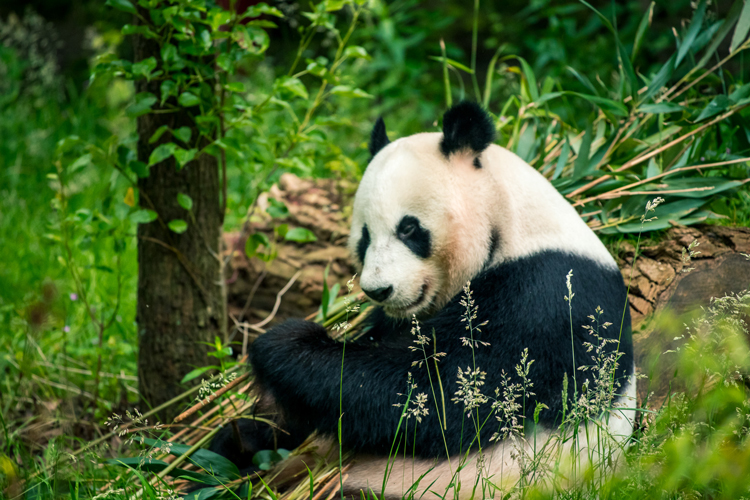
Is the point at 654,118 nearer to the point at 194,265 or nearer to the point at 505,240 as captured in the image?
the point at 505,240

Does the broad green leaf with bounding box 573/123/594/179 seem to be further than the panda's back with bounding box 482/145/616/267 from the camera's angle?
Yes

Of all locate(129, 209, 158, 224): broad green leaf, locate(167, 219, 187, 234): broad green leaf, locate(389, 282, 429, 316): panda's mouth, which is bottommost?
locate(389, 282, 429, 316): panda's mouth

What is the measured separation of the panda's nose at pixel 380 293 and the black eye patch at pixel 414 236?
0.56 ft

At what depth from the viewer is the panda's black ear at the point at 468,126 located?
7.25 ft

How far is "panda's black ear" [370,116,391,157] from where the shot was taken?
261 centimetres

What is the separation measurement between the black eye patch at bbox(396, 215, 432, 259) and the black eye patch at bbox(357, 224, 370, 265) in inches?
6.2

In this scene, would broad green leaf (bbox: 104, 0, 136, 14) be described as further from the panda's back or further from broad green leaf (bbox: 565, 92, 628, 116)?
broad green leaf (bbox: 565, 92, 628, 116)

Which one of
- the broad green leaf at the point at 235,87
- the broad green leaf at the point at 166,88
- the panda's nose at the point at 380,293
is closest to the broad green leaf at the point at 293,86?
the broad green leaf at the point at 235,87

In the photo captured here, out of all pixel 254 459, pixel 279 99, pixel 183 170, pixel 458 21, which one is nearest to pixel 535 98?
pixel 279 99

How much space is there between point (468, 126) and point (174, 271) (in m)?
1.63

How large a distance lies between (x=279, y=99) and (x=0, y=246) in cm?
310

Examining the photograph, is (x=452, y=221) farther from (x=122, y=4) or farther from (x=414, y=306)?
(x=122, y=4)

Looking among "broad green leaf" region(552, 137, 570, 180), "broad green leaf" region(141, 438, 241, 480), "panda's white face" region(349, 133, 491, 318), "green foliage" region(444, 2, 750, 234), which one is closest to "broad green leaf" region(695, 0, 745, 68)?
"green foliage" region(444, 2, 750, 234)

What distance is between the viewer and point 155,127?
9.21ft
